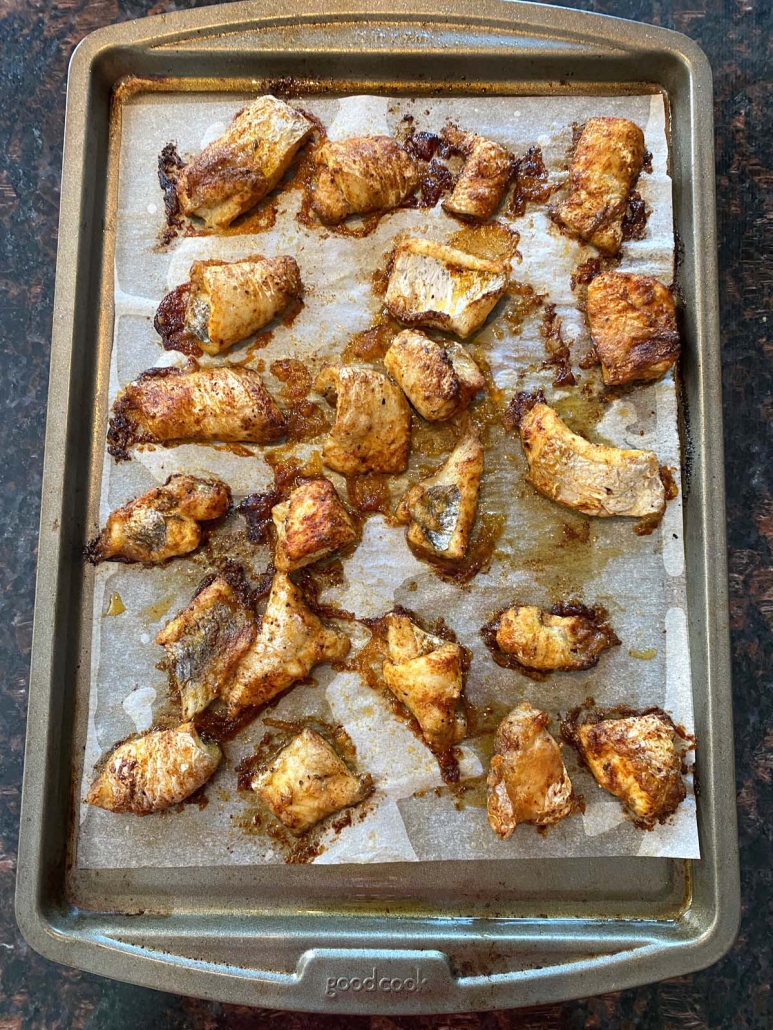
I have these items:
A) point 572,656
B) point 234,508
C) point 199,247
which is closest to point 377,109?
point 199,247

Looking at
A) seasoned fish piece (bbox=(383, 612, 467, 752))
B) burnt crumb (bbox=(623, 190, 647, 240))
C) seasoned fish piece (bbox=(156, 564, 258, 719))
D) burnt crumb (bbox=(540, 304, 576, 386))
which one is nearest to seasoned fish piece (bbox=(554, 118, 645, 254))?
burnt crumb (bbox=(623, 190, 647, 240))

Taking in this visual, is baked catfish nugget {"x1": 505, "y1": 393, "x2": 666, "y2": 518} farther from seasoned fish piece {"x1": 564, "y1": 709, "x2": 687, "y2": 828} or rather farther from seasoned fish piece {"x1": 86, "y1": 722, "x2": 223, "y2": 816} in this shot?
seasoned fish piece {"x1": 86, "y1": 722, "x2": 223, "y2": 816}

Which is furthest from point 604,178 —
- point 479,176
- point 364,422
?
point 364,422

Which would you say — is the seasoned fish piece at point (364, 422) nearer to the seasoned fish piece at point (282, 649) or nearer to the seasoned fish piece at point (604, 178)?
the seasoned fish piece at point (282, 649)

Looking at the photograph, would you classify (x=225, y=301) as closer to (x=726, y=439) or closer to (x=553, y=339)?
(x=553, y=339)

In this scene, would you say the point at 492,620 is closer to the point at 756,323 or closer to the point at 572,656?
the point at 572,656

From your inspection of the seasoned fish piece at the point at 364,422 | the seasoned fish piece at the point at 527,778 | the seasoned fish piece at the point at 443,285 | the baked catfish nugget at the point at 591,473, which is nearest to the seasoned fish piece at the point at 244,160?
the seasoned fish piece at the point at 443,285
